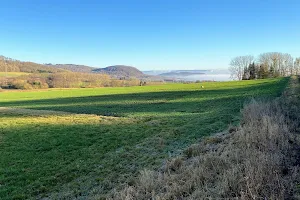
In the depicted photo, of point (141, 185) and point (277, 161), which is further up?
point (277, 161)

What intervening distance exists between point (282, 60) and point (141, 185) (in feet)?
420

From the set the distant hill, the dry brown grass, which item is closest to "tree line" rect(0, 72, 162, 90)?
the distant hill

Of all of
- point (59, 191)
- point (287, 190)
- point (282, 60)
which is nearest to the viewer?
point (287, 190)

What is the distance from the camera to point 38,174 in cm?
988

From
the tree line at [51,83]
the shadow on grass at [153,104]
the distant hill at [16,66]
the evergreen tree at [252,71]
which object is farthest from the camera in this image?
the distant hill at [16,66]

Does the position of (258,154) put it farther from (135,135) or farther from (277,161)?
(135,135)

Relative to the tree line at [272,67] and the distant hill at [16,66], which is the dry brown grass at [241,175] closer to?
the tree line at [272,67]

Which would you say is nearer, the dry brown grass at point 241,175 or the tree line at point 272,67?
the dry brown grass at point 241,175

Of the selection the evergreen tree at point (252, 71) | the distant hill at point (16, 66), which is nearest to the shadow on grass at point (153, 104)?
the evergreen tree at point (252, 71)

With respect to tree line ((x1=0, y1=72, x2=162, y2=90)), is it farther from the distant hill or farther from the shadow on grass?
the shadow on grass

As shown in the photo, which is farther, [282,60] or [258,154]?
[282,60]

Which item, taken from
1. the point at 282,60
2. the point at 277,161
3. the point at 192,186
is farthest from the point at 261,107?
the point at 282,60

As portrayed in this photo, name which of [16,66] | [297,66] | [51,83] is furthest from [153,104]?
[16,66]

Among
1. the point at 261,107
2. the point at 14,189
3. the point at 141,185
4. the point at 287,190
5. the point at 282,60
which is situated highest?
the point at 282,60
